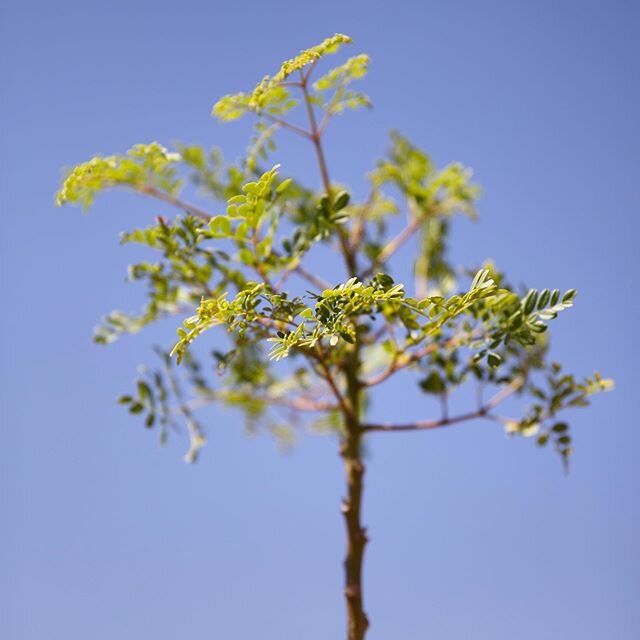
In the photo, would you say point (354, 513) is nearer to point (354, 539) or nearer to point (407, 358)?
point (354, 539)

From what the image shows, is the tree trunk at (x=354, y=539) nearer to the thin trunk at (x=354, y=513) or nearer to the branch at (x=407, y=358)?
the thin trunk at (x=354, y=513)

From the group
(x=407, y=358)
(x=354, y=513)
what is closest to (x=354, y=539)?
(x=354, y=513)

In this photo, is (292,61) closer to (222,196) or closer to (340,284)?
(340,284)

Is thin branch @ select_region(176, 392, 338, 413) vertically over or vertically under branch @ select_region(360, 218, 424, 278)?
under

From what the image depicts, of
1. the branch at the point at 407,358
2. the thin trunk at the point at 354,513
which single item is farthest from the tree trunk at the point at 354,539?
Answer: the branch at the point at 407,358

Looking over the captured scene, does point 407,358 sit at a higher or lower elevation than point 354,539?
higher

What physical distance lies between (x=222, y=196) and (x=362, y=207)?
32cm

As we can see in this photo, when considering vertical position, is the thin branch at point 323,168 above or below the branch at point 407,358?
above

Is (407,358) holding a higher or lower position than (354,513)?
higher

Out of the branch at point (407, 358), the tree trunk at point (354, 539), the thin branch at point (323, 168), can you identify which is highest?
the thin branch at point (323, 168)

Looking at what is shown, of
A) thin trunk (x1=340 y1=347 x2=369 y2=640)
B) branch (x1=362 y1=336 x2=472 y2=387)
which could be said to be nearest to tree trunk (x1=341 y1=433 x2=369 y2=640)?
thin trunk (x1=340 y1=347 x2=369 y2=640)

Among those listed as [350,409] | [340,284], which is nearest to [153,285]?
[350,409]

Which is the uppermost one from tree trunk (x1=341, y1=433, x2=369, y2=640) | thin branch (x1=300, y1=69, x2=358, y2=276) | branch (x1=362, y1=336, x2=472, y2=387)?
thin branch (x1=300, y1=69, x2=358, y2=276)

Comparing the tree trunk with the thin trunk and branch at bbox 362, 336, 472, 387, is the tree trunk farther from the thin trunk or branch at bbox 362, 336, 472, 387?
branch at bbox 362, 336, 472, 387
